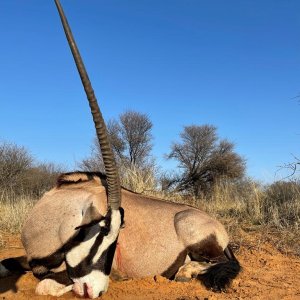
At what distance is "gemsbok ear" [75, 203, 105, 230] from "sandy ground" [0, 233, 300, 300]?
0.62 m

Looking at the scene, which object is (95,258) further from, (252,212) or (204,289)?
(252,212)

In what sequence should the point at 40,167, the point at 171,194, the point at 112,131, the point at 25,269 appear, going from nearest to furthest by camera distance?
the point at 25,269 → the point at 171,194 → the point at 112,131 → the point at 40,167

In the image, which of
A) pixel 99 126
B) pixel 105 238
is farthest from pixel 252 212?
pixel 99 126

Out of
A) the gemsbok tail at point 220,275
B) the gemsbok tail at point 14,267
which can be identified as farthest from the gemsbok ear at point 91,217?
the gemsbok tail at point 220,275

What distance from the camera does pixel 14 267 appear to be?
4.50m

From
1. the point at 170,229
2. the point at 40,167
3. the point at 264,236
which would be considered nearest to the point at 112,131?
the point at 40,167

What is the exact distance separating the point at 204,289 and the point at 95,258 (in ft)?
3.63

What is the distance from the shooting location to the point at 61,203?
4.20 m

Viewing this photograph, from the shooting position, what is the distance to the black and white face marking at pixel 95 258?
3652 millimetres

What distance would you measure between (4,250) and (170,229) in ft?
7.70

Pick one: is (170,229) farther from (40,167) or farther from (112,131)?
(40,167)

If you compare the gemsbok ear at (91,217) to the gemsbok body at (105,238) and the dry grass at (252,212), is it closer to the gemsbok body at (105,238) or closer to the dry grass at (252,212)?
the gemsbok body at (105,238)

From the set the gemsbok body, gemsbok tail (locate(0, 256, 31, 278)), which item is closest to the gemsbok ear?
the gemsbok body

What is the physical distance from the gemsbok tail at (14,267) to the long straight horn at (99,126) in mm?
1279
